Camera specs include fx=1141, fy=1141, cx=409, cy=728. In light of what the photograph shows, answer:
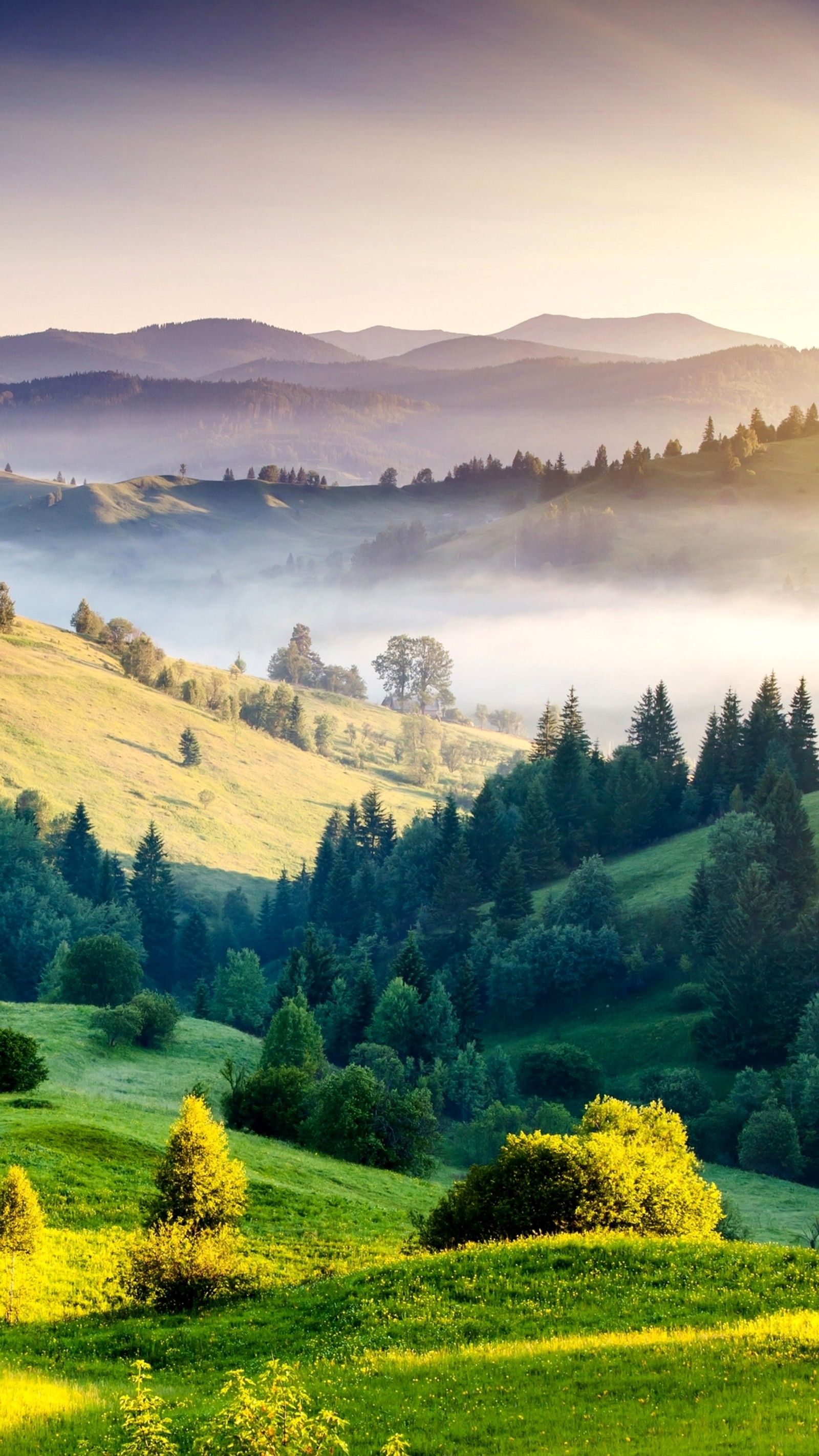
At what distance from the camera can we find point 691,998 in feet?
346

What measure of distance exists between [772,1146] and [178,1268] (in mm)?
56997

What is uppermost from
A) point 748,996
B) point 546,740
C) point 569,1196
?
point 546,740

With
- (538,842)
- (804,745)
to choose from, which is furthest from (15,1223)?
(804,745)

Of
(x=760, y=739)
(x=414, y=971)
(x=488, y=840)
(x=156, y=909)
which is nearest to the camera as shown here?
(x=414, y=971)

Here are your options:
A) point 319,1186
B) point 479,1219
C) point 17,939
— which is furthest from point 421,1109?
point 17,939

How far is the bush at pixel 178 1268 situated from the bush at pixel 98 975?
69425 mm

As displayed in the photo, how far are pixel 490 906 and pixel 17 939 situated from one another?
5694 cm

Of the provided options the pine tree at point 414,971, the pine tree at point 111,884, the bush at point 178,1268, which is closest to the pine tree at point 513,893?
the pine tree at point 414,971

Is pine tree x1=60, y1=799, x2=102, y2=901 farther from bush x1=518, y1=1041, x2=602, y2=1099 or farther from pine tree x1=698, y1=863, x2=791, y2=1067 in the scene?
pine tree x1=698, y1=863, x2=791, y2=1067

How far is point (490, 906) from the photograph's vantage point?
14088cm

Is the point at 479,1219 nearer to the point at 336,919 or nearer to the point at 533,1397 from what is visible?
the point at 533,1397

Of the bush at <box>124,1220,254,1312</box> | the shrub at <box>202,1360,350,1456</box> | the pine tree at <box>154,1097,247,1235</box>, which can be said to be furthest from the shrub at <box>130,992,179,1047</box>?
the shrub at <box>202,1360,350,1456</box>

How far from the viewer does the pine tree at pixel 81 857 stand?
541 ft

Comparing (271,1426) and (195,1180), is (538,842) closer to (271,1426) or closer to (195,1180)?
(195,1180)
